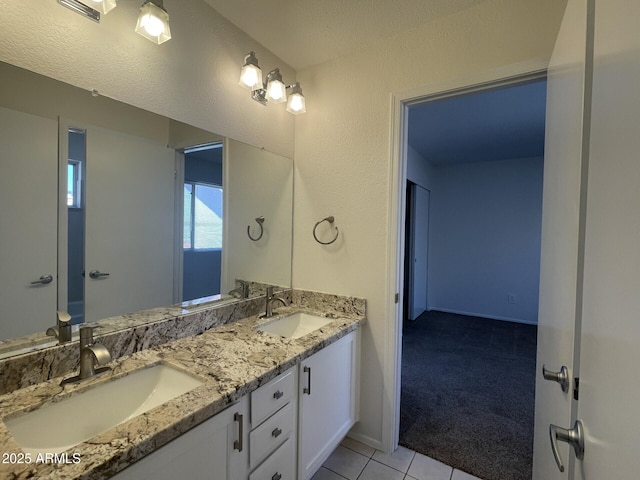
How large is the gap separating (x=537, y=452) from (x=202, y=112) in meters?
2.15

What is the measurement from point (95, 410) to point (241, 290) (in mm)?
925

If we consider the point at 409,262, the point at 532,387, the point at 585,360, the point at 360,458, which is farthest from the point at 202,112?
the point at 409,262

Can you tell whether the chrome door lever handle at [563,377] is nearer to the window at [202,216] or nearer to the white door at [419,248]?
the window at [202,216]

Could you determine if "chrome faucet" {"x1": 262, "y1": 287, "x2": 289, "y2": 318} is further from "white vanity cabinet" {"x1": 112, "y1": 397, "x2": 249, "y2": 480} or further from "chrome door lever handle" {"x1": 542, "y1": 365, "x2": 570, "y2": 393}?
"chrome door lever handle" {"x1": 542, "y1": 365, "x2": 570, "y2": 393}

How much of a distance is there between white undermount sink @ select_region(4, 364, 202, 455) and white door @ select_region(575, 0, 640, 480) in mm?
1067

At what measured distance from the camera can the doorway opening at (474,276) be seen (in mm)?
1924

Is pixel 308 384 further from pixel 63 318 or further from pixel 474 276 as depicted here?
pixel 474 276

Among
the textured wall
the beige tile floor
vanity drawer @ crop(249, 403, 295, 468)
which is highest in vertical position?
the textured wall

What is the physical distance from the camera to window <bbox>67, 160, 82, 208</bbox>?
1.11m

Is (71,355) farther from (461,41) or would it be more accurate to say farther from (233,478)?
(461,41)

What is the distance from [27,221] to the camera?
101cm

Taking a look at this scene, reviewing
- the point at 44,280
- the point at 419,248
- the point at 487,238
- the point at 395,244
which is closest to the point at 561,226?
the point at 395,244

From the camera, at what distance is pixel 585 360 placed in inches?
24.8

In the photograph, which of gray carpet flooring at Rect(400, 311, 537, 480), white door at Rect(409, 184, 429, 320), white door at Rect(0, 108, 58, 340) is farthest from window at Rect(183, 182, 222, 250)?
white door at Rect(409, 184, 429, 320)
